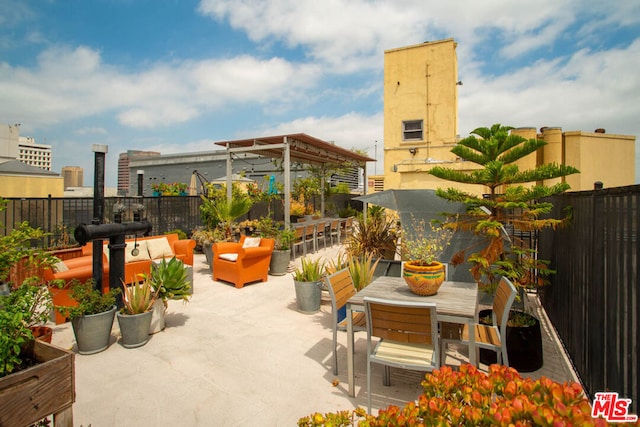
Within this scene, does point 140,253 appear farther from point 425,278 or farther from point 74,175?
point 74,175

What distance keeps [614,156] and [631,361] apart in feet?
40.6

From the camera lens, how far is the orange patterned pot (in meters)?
2.86

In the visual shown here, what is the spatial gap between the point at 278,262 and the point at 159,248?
2203 millimetres

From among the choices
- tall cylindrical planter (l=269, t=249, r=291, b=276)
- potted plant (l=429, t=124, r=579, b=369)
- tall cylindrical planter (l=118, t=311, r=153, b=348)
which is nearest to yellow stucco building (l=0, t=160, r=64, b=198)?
tall cylindrical planter (l=269, t=249, r=291, b=276)

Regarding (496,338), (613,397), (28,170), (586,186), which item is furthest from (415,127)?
(28,170)

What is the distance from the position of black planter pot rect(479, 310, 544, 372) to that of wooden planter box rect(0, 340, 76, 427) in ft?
10.5

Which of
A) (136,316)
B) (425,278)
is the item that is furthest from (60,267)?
(425,278)

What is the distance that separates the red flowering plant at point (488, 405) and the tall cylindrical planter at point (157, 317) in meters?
3.32

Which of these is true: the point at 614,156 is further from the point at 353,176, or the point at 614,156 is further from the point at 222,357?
the point at 353,176

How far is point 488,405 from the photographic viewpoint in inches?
41.5

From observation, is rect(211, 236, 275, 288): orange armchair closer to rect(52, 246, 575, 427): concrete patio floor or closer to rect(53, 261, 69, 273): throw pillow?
rect(52, 246, 575, 427): concrete patio floor

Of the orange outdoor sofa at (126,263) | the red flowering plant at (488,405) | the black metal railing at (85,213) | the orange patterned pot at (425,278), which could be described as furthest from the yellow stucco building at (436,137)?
the red flowering plant at (488,405)

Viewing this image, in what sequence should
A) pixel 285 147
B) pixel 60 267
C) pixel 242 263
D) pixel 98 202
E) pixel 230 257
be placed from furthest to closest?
pixel 285 147 < pixel 230 257 < pixel 242 263 < pixel 60 267 < pixel 98 202

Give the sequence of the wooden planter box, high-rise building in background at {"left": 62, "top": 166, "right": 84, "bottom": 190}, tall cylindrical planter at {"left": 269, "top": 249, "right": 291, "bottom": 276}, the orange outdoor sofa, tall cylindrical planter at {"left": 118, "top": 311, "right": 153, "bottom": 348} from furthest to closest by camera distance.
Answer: high-rise building in background at {"left": 62, "top": 166, "right": 84, "bottom": 190} < tall cylindrical planter at {"left": 269, "top": 249, "right": 291, "bottom": 276} < the orange outdoor sofa < tall cylindrical planter at {"left": 118, "top": 311, "right": 153, "bottom": 348} < the wooden planter box
